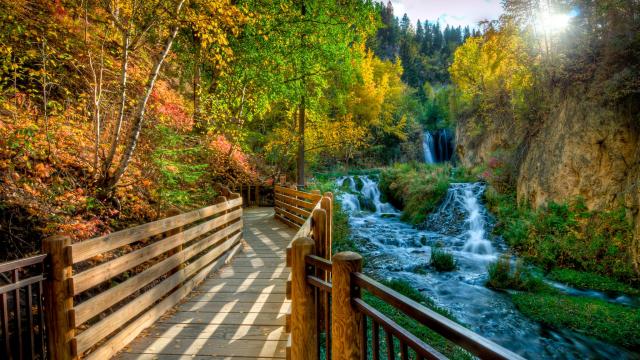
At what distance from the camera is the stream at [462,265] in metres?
5.41

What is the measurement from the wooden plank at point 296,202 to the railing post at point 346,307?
603cm

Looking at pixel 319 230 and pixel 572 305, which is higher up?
pixel 319 230

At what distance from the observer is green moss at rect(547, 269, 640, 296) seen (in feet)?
23.4

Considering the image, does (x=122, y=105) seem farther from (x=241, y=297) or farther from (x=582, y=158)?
(x=582, y=158)

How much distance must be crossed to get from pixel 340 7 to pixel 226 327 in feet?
37.9

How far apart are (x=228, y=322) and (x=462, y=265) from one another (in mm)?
7261

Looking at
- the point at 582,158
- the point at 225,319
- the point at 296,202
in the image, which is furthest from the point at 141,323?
the point at 582,158

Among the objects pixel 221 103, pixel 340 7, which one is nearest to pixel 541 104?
pixel 340 7

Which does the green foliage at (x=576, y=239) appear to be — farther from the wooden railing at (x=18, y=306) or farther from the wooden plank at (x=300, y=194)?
the wooden railing at (x=18, y=306)

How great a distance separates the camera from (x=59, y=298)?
2686 mm

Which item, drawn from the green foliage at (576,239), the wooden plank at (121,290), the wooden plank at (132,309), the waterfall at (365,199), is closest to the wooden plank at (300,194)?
the wooden plank at (132,309)

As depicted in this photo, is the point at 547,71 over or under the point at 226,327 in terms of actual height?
over

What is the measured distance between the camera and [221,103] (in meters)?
10.7

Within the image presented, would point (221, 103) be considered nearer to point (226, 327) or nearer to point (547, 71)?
point (226, 327)
